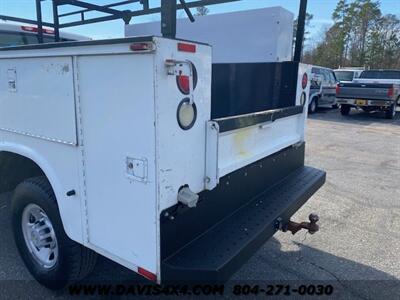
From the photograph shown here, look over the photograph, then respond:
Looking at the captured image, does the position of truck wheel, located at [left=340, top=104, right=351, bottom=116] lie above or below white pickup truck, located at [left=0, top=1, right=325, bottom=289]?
below

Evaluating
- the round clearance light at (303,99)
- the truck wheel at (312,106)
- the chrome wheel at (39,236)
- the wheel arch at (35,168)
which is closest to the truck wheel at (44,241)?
the chrome wheel at (39,236)

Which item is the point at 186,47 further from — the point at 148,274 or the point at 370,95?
the point at 370,95

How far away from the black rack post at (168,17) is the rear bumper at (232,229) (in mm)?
982

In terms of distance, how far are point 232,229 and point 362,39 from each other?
44217 mm

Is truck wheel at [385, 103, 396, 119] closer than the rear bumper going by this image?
No

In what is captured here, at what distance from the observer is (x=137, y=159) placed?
1727 mm

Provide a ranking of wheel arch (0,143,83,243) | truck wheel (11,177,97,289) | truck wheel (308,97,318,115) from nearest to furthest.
A: wheel arch (0,143,83,243) < truck wheel (11,177,97,289) < truck wheel (308,97,318,115)

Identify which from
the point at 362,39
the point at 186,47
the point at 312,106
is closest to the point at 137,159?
the point at 186,47

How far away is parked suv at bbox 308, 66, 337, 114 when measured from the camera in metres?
14.8

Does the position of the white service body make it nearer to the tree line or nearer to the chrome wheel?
the chrome wheel

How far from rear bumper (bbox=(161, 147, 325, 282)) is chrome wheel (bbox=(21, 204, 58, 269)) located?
101 centimetres

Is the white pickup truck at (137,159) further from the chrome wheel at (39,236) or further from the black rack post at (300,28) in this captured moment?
the black rack post at (300,28)

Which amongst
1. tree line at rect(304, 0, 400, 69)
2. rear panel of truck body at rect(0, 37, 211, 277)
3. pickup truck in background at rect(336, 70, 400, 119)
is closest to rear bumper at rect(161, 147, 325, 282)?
rear panel of truck body at rect(0, 37, 211, 277)

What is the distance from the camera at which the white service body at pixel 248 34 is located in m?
2.99
